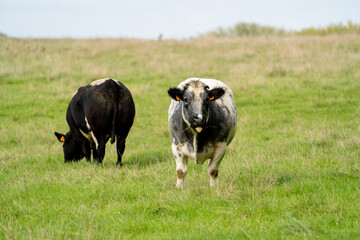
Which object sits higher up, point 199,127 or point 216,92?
point 216,92

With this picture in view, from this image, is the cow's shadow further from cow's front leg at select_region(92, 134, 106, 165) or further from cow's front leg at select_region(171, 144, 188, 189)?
cow's front leg at select_region(171, 144, 188, 189)

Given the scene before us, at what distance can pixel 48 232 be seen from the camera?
177 inches

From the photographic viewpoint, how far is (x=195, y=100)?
588 centimetres

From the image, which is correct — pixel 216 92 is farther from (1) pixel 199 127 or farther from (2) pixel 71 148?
(2) pixel 71 148

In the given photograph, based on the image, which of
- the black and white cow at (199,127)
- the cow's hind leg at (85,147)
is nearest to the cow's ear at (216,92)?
the black and white cow at (199,127)

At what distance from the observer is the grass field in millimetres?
4680

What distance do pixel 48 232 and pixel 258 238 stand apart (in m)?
2.10

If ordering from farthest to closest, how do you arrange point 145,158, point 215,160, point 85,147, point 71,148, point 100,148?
point 71,148 → point 85,147 → point 145,158 → point 100,148 → point 215,160

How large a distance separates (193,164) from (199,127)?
2520 mm

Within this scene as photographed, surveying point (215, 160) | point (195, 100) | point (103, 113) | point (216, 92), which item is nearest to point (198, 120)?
point (195, 100)

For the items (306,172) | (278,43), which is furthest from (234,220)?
(278,43)

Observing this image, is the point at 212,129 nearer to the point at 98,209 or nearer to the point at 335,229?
the point at 98,209

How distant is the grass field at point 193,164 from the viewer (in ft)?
15.4

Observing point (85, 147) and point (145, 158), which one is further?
point (85, 147)
